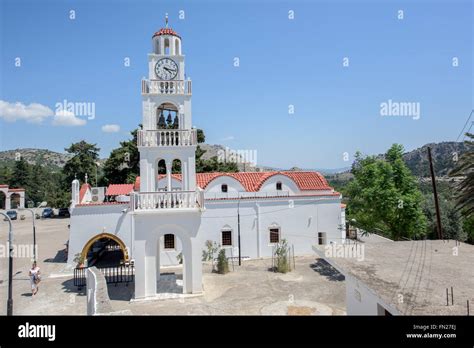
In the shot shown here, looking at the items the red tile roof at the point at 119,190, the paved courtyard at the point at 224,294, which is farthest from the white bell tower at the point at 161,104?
the red tile roof at the point at 119,190

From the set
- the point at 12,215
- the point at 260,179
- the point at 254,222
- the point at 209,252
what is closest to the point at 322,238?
the point at 254,222

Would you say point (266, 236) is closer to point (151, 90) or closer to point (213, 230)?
point (213, 230)

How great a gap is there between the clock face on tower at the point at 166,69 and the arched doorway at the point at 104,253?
1005cm

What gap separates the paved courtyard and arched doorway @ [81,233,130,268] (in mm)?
1512

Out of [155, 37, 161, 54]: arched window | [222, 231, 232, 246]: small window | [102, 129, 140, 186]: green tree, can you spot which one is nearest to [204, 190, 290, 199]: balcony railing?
[222, 231, 232, 246]: small window

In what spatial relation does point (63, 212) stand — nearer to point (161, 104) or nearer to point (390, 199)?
point (161, 104)

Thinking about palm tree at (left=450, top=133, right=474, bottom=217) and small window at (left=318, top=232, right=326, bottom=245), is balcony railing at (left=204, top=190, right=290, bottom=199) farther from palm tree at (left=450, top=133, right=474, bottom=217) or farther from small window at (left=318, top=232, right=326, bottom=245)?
palm tree at (left=450, top=133, right=474, bottom=217)

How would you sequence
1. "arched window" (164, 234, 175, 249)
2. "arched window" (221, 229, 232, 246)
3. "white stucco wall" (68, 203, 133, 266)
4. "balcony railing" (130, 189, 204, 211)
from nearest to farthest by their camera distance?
"balcony railing" (130, 189, 204, 211) < "white stucco wall" (68, 203, 133, 266) < "arched window" (164, 234, 175, 249) < "arched window" (221, 229, 232, 246)

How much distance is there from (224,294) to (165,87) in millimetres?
9170

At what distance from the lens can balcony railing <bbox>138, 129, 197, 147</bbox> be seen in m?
13.6

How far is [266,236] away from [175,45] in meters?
13.1

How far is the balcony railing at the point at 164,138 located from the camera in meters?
13.6

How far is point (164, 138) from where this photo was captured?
13.8 meters
